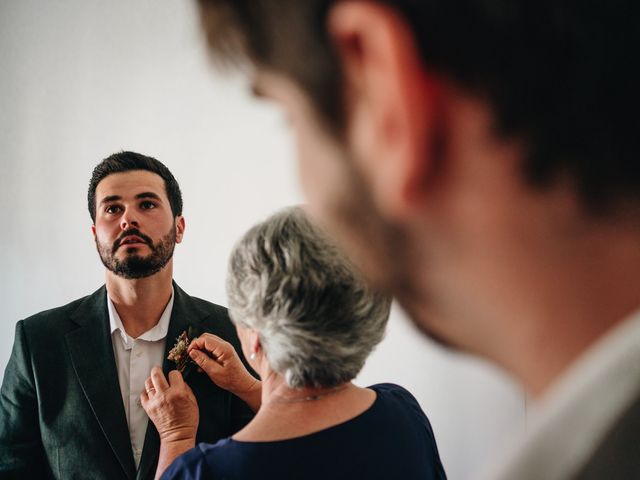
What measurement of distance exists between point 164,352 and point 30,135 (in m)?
1.23

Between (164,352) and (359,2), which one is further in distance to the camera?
(164,352)

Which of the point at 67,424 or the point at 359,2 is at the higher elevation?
the point at 359,2

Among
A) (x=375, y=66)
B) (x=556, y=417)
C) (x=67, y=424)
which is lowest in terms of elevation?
(x=67, y=424)

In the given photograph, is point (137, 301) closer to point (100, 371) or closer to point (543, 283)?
point (100, 371)

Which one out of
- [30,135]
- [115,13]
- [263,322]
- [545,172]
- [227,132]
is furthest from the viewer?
[30,135]

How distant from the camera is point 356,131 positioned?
192 millimetres

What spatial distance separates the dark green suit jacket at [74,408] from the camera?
1.14 m

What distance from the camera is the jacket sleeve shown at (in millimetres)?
1170

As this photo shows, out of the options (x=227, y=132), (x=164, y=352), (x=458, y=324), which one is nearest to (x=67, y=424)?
(x=164, y=352)

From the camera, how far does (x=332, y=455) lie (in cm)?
72

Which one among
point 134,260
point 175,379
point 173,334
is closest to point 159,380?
point 175,379

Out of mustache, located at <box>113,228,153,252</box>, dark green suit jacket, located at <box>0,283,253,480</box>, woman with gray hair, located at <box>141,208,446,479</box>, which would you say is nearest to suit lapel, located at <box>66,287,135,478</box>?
dark green suit jacket, located at <box>0,283,253,480</box>

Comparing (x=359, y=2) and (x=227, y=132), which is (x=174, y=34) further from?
(x=359, y=2)

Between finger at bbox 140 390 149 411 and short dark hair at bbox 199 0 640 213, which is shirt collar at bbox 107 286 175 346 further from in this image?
short dark hair at bbox 199 0 640 213
